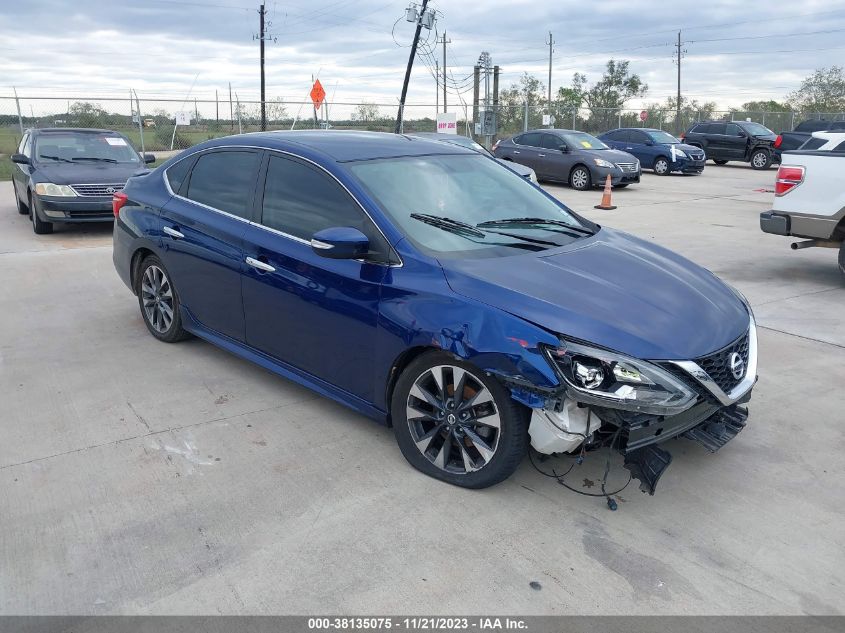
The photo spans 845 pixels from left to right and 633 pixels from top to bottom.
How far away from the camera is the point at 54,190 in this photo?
10.3 metres

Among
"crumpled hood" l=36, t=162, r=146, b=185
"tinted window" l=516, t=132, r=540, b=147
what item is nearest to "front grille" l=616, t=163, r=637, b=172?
"tinted window" l=516, t=132, r=540, b=147

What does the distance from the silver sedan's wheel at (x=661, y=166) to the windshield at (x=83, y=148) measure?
16730mm

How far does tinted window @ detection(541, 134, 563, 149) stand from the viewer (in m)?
Answer: 19.1

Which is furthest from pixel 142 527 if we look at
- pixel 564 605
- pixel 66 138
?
pixel 66 138

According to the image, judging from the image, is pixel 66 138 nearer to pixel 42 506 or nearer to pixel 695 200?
pixel 42 506

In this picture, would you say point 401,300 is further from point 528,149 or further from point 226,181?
point 528,149

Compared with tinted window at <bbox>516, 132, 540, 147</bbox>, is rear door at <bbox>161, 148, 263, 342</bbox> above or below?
below

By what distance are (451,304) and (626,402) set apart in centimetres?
92

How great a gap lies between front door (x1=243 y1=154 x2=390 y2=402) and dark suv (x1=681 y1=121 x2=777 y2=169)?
2510cm

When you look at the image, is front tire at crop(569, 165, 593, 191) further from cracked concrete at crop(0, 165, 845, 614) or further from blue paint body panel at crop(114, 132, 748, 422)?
blue paint body panel at crop(114, 132, 748, 422)

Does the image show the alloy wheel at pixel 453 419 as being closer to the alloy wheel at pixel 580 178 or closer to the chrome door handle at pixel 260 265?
the chrome door handle at pixel 260 265

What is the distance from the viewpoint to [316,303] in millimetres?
4086

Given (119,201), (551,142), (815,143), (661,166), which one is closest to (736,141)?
(661,166)

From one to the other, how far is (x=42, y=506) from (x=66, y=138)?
9.79 meters
